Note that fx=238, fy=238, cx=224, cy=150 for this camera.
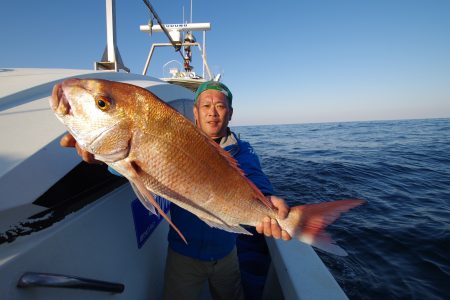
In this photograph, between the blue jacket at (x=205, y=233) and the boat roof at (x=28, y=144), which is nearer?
the boat roof at (x=28, y=144)

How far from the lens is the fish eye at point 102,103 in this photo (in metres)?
1.42

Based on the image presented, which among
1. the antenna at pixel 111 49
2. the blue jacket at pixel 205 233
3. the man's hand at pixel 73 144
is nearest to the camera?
the man's hand at pixel 73 144

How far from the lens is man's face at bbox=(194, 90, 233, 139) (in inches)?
105

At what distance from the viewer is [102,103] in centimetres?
144

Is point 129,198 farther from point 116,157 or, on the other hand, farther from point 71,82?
point 71,82

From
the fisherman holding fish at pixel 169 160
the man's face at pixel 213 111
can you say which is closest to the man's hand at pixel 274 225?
the fisherman holding fish at pixel 169 160

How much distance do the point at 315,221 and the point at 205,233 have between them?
3.89 feet

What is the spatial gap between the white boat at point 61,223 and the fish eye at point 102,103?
1.23 feet

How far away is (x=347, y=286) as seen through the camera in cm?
454

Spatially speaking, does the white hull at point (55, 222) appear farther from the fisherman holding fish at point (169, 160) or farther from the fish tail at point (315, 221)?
the fish tail at point (315, 221)

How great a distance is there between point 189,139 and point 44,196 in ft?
3.00

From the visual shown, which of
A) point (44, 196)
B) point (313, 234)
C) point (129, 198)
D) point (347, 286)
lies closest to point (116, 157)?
point (44, 196)

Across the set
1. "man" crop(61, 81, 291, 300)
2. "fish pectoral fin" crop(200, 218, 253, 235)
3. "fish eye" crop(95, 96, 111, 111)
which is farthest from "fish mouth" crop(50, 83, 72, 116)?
"man" crop(61, 81, 291, 300)

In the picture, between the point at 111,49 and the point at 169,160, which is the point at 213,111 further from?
the point at 111,49
